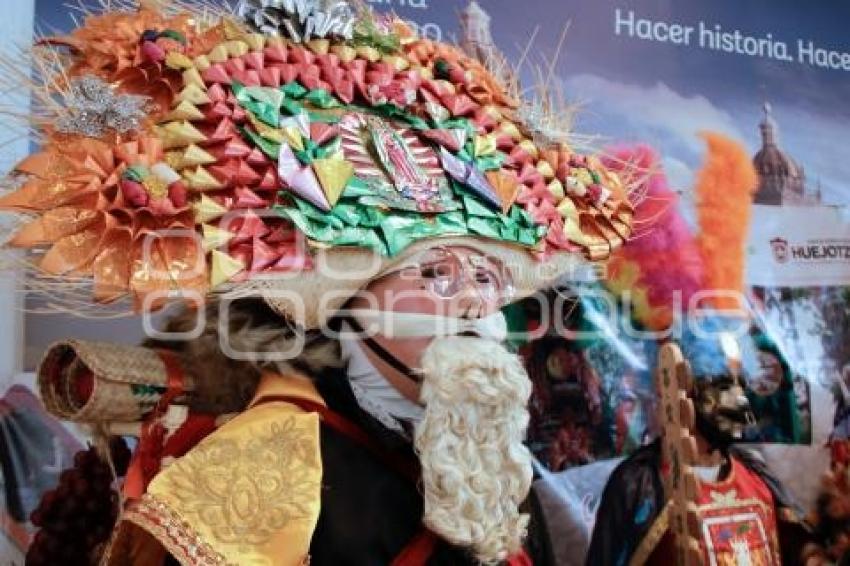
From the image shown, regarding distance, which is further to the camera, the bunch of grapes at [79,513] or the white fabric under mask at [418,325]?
the bunch of grapes at [79,513]

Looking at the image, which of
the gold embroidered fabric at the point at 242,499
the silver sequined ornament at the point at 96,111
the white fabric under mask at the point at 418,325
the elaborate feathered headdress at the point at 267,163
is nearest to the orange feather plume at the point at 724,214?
the elaborate feathered headdress at the point at 267,163

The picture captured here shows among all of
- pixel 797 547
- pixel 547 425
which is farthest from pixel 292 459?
pixel 797 547

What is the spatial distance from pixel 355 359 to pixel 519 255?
306mm

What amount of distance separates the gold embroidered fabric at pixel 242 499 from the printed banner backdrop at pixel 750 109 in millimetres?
1244

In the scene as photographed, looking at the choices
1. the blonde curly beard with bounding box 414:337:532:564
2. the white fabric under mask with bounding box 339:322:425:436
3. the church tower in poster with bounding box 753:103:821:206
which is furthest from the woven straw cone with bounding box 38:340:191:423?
the church tower in poster with bounding box 753:103:821:206

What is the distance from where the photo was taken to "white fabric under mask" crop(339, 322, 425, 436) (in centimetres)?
129

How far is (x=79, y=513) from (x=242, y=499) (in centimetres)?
66

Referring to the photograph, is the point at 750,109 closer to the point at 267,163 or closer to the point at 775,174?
the point at 775,174

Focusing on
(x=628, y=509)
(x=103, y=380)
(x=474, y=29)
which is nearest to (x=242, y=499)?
(x=103, y=380)

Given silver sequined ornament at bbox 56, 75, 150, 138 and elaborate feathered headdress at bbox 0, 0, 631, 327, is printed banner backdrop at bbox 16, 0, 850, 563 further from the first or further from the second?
silver sequined ornament at bbox 56, 75, 150, 138

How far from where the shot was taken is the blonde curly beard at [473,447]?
3.83 feet

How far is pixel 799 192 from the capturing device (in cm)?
279

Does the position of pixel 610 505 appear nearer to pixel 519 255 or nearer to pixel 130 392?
pixel 519 255

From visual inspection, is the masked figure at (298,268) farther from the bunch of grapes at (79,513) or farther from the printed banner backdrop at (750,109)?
the printed banner backdrop at (750,109)
